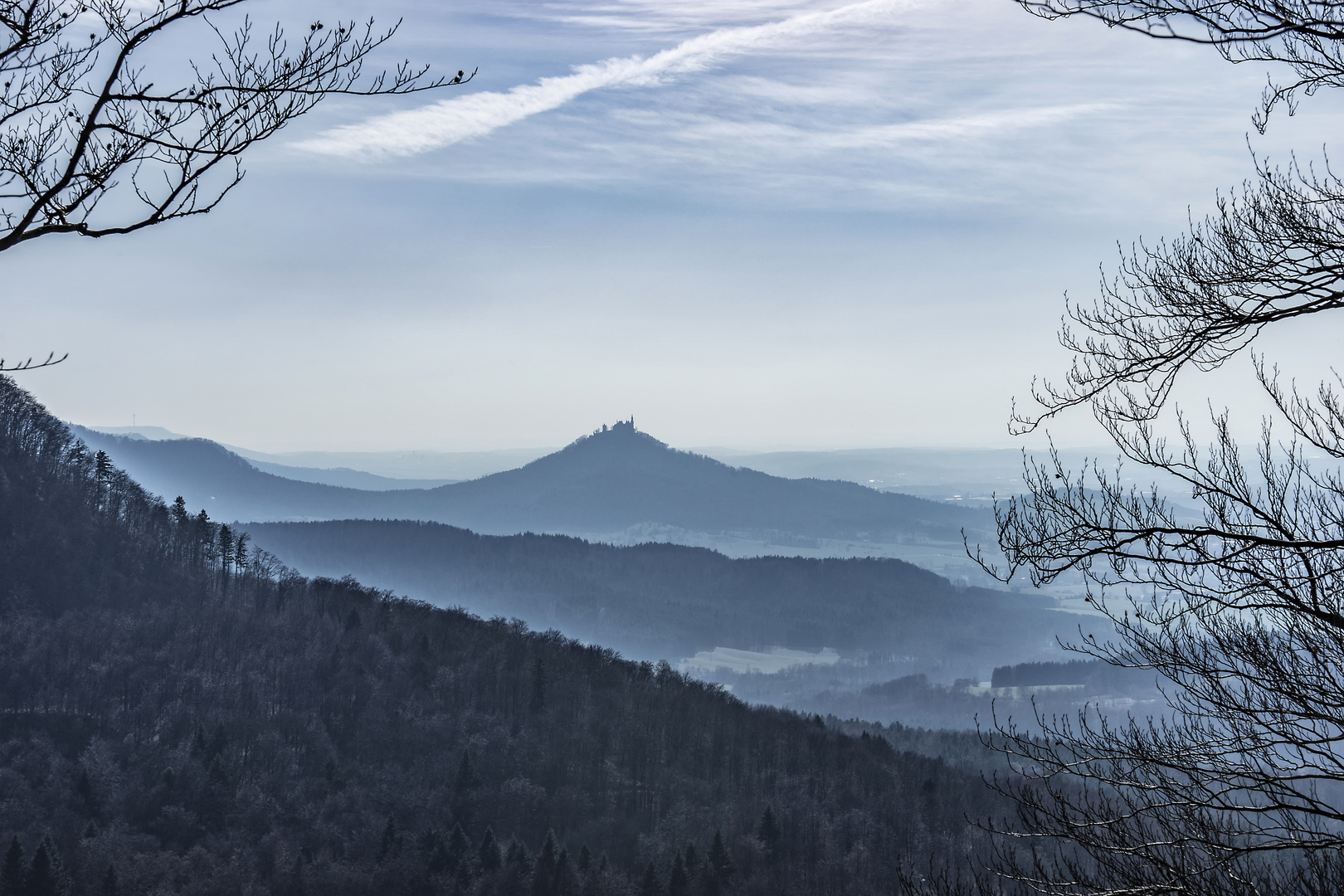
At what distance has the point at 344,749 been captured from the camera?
295 feet

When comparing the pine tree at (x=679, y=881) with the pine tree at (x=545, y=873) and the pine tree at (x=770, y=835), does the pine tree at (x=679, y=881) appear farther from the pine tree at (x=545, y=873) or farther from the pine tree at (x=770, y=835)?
the pine tree at (x=770, y=835)

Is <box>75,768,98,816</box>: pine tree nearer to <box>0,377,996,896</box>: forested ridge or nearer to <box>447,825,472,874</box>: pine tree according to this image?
<box>0,377,996,896</box>: forested ridge

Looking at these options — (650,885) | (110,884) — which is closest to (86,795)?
(110,884)

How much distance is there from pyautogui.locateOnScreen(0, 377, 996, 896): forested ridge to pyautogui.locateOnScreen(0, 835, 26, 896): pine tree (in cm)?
19

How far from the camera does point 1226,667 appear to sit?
758 cm

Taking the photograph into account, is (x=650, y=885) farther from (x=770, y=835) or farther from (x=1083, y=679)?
(x=1083, y=679)

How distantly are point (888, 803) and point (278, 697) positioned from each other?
198ft

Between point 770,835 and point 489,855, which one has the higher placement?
point 770,835

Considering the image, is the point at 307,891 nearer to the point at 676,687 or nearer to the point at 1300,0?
the point at 676,687

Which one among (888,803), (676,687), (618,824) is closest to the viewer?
(888,803)

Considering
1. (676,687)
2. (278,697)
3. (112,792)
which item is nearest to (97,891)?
(112,792)

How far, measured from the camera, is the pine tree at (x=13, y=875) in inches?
2224

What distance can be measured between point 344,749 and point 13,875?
34.3 m

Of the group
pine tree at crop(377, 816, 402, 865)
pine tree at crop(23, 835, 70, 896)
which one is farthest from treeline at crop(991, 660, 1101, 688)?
pine tree at crop(23, 835, 70, 896)
